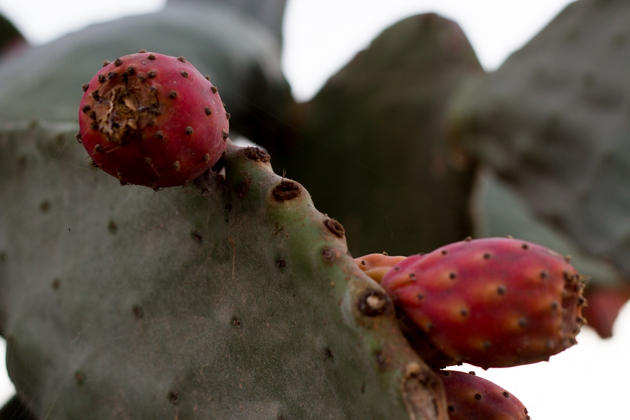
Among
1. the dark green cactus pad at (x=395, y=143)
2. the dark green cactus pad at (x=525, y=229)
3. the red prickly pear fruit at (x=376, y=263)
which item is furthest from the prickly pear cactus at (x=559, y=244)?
the red prickly pear fruit at (x=376, y=263)

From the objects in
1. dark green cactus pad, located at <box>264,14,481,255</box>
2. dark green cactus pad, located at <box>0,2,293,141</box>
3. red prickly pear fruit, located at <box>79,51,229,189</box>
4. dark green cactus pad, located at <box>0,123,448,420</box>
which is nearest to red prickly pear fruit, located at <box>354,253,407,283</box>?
dark green cactus pad, located at <box>0,123,448,420</box>

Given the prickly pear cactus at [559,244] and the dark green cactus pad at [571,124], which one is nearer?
the dark green cactus pad at [571,124]

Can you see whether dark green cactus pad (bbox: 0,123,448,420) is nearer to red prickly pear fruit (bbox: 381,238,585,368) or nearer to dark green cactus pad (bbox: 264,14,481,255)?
Answer: red prickly pear fruit (bbox: 381,238,585,368)

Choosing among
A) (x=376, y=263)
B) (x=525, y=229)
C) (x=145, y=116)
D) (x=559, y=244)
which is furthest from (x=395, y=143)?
(x=145, y=116)

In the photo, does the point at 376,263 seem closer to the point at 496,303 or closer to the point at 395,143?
the point at 496,303

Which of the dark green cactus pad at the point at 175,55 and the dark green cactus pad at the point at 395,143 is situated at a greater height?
the dark green cactus pad at the point at 175,55

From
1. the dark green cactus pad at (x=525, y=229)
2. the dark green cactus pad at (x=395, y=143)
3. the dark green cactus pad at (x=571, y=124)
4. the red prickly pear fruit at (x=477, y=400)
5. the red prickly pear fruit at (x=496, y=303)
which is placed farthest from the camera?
the dark green cactus pad at (x=525, y=229)

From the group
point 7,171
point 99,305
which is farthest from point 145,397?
point 7,171

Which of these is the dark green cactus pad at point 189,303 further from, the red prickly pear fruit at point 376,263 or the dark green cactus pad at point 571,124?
the dark green cactus pad at point 571,124
